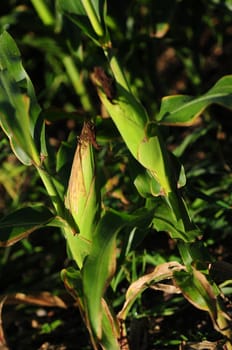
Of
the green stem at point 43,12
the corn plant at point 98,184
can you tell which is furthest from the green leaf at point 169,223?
the green stem at point 43,12

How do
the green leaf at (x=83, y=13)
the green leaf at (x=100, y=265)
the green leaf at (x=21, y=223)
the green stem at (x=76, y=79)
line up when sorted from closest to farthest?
the green leaf at (x=100, y=265) < the green leaf at (x=21, y=223) < the green leaf at (x=83, y=13) < the green stem at (x=76, y=79)

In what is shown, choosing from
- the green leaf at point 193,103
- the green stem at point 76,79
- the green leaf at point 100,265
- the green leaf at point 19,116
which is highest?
the green leaf at point 19,116

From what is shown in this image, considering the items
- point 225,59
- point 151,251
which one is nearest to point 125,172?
point 151,251

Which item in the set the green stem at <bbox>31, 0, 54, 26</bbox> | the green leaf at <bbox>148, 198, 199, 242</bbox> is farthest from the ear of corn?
the green stem at <bbox>31, 0, 54, 26</bbox>

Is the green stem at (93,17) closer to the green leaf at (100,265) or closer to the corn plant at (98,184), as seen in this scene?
the corn plant at (98,184)

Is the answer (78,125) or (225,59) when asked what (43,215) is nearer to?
(78,125)

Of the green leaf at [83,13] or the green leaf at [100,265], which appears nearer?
the green leaf at [100,265]
